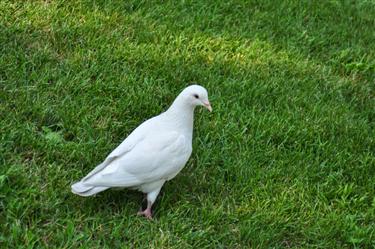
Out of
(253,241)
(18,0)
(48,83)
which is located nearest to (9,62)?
(48,83)

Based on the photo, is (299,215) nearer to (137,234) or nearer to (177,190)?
(177,190)

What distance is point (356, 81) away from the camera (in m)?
5.48

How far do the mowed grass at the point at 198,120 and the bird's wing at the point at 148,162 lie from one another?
0.23m

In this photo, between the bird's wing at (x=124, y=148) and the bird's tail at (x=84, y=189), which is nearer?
the bird's tail at (x=84, y=189)

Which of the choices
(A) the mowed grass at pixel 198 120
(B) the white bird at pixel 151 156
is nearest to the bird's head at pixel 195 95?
(B) the white bird at pixel 151 156

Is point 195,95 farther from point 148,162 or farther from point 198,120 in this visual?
point 198,120

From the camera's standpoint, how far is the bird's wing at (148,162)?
3443 millimetres

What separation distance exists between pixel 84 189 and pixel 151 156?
41cm

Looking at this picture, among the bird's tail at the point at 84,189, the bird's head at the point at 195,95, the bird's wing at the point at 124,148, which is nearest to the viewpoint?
the bird's tail at the point at 84,189

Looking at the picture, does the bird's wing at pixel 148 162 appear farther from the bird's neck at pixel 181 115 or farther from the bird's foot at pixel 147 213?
the bird's foot at pixel 147 213

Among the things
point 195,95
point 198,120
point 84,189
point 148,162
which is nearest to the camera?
point 84,189

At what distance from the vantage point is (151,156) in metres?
3.53

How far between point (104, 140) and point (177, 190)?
58 cm

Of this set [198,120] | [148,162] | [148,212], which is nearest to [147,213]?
[148,212]
